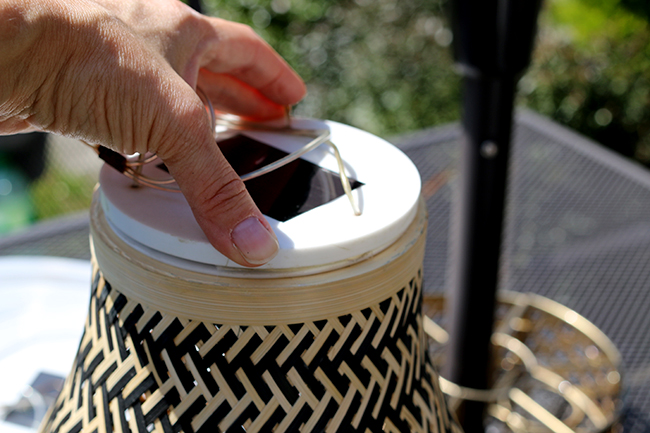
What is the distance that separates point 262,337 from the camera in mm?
348

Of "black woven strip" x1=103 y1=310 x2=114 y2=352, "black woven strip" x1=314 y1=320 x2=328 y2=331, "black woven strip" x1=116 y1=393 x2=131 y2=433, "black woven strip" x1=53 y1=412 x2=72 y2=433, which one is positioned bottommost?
"black woven strip" x1=53 y1=412 x2=72 y2=433

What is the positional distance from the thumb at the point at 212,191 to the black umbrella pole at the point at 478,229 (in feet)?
1.53

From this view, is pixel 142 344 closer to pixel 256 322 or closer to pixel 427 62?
pixel 256 322

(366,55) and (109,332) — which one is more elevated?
(109,332)

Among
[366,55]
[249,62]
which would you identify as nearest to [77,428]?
[249,62]

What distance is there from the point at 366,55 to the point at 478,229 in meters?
2.63

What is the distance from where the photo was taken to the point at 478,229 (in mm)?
800

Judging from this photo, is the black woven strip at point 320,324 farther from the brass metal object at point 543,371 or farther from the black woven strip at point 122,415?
the brass metal object at point 543,371

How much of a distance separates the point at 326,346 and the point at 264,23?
3483 mm

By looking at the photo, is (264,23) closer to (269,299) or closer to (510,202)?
(510,202)

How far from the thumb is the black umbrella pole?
465 millimetres

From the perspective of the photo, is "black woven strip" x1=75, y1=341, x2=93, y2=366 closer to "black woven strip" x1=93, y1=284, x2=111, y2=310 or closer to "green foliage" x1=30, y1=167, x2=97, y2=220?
"black woven strip" x1=93, y1=284, x2=111, y2=310

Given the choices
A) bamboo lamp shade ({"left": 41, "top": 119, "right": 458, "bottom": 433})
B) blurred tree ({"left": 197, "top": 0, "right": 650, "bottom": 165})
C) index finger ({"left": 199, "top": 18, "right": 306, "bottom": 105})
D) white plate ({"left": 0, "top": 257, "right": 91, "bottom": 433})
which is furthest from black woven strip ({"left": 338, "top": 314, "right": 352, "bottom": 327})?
blurred tree ({"left": 197, "top": 0, "right": 650, "bottom": 165})

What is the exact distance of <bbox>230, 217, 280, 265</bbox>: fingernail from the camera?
0.33 metres
